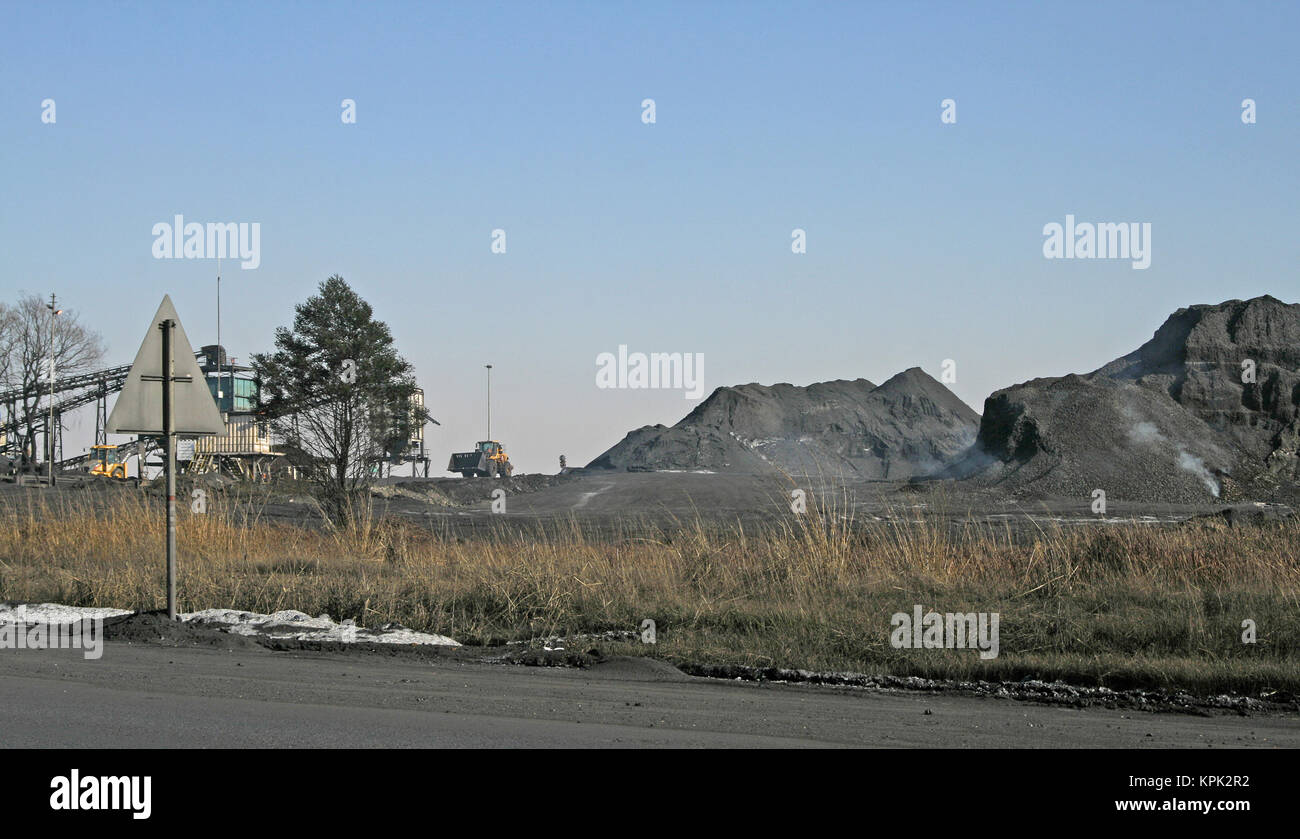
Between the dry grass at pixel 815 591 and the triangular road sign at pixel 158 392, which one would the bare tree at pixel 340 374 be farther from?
the triangular road sign at pixel 158 392

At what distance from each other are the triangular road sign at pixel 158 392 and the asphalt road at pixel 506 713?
2892 mm

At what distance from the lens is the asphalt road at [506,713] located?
684 cm

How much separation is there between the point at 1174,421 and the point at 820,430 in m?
33.9

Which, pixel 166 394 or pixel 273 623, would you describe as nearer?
pixel 166 394

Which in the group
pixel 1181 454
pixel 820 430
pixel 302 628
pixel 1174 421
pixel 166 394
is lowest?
pixel 302 628

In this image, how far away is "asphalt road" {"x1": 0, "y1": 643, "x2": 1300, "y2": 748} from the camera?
6.84 metres

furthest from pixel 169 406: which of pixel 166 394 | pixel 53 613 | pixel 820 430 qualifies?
pixel 820 430

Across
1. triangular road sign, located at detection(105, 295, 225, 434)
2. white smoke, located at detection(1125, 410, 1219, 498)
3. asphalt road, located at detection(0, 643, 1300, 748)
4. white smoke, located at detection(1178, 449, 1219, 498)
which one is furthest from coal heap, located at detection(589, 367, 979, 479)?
asphalt road, located at detection(0, 643, 1300, 748)

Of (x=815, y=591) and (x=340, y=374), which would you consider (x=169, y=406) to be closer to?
(x=815, y=591)

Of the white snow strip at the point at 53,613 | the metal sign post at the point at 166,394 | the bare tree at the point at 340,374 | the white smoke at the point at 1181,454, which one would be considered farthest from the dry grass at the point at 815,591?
the white smoke at the point at 1181,454

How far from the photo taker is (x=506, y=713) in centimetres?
771

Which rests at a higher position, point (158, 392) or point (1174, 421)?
point (1174, 421)

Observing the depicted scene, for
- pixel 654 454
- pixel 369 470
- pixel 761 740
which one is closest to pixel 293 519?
pixel 369 470

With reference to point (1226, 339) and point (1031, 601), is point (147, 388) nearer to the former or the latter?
point (1031, 601)
